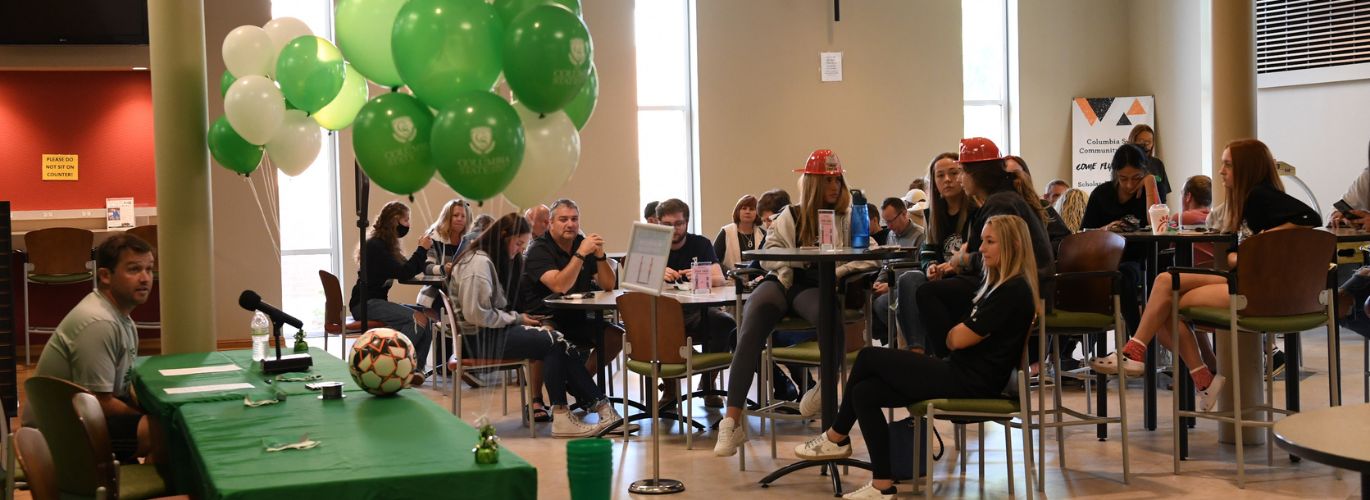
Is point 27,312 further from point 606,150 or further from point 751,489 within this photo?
point 751,489

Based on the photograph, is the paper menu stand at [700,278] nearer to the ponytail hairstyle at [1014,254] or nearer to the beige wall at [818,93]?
the ponytail hairstyle at [1014,254]

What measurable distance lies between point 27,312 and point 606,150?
4986 millimetres

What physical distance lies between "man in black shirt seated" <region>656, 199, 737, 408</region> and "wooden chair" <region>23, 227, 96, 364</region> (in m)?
4.61

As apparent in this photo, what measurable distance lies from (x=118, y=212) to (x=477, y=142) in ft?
25.2

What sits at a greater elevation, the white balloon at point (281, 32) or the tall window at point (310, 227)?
the white balloon at point (281, 32)

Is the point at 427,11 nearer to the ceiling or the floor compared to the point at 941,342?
nearer to the ceiling

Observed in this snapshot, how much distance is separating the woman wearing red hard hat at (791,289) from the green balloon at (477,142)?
7.17 ft

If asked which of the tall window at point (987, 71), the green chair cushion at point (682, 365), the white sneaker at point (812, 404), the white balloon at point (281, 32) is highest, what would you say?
the tall window at point (987, 71)

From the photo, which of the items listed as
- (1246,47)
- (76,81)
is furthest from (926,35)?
(76,81)

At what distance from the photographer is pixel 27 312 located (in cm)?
920

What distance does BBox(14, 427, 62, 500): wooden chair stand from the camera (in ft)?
9.64

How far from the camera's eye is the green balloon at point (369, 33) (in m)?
4.03

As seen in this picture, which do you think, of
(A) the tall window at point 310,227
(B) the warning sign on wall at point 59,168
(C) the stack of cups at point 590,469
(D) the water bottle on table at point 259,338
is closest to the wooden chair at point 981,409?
(C) the stack of cups at point 590,469

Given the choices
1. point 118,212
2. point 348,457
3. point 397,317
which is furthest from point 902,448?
point 118,212
